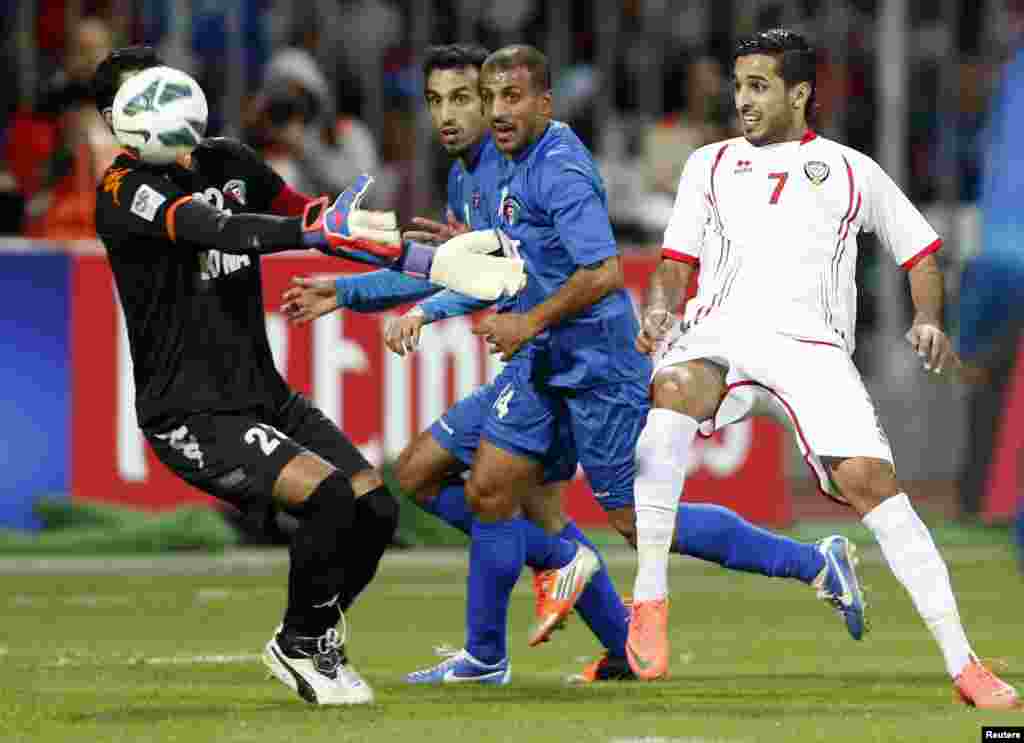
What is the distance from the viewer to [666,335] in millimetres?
8070

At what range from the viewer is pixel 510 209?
8781 mm

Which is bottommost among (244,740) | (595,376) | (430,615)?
(430,615)

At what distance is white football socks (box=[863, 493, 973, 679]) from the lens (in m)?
7.66

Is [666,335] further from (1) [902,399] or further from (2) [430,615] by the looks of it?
(1) [902,399]

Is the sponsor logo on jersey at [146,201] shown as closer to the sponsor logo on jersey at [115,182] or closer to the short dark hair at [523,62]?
the sponsor logo on jersey at [115,182]

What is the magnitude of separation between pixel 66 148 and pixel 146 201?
24.0 feet

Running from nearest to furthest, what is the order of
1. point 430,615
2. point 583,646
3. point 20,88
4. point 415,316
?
point 415,316 → point 583,646 → point 430,615 → point 20,88

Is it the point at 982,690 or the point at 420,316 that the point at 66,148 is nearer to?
the point at 420,316

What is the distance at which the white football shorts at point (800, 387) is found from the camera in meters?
7.83

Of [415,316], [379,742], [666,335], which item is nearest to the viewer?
[379,742]

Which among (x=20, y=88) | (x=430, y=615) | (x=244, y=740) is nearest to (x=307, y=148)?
(x=20, y=88)

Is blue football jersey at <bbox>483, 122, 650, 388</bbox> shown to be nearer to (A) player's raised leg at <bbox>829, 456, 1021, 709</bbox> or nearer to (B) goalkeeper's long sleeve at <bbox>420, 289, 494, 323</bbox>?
(B) goalkeeper's long sleeve at <bbox>420, 289, 494, 323</bbox>

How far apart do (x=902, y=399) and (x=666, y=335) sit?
855 cm

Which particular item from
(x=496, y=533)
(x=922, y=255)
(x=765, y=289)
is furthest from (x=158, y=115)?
(x=922, y=255)
